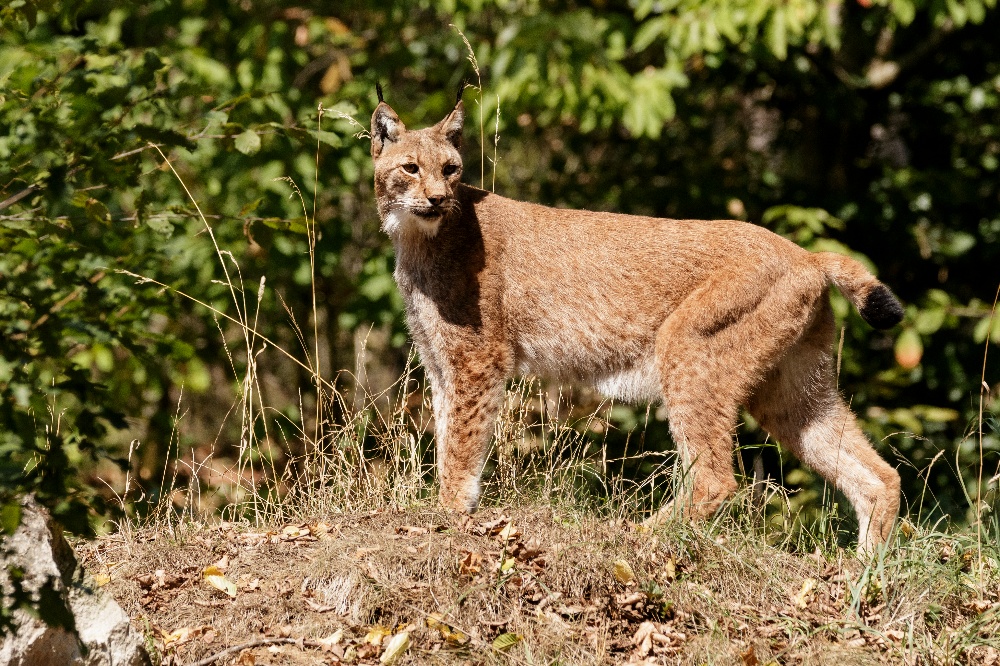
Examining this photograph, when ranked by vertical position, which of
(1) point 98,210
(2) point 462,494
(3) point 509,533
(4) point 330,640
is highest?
(1) point 98,210

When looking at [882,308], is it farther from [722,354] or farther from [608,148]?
Answer: [608,148]

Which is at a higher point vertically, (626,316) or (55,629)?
(626,316)

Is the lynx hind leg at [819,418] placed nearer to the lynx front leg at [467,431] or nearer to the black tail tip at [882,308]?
the black tail tip at [882,308]

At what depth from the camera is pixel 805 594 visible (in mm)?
4285

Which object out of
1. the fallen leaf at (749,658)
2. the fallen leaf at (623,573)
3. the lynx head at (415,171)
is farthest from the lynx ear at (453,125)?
the fallen leaf at (749,658)

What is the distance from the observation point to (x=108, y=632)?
A: 3.46 m

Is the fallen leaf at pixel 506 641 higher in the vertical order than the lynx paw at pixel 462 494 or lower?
higher

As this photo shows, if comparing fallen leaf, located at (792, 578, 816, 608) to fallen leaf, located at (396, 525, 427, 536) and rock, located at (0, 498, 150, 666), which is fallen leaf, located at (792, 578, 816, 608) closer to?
fallen leaf, located at (396, 525, 427, 536)

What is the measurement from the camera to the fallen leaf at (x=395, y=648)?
3721 mm

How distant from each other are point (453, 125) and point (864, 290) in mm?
2193

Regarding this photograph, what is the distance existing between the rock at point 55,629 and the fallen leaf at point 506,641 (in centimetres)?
118

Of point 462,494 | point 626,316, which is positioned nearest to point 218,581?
point 462,494

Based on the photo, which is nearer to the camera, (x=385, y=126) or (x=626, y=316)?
(x=626, y=316)

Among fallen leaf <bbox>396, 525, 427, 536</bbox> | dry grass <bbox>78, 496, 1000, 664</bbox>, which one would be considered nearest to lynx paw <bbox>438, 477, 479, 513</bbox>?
dry grass <bbox>78, 496, 1000, 664</bbox>
